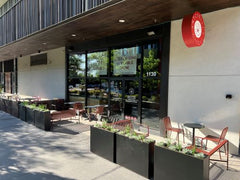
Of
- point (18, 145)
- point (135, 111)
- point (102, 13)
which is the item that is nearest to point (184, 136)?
point (135, 111)

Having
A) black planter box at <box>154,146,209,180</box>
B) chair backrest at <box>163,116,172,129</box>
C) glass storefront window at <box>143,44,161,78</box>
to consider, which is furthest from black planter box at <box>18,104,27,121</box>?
black planter box at <box>154,146,209,180</box>

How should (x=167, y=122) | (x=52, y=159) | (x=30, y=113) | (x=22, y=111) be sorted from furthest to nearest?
1. (x=22, y=111)
2. (x=30, y=113)
3. (x=167, y=122)
4. (x=52, y=159)

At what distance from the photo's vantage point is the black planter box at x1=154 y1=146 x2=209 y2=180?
2.81 metres

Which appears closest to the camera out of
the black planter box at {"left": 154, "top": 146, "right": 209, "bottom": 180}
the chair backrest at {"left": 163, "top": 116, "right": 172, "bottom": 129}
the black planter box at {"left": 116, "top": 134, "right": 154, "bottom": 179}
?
the black planter box at {"left": 154, "top": 146, "right": 209, "bottom": 180}

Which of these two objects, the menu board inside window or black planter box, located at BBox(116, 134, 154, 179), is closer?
→ black planter box, located at BBox(116, 134, 154, 179)

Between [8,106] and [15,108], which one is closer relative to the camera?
[15,108]

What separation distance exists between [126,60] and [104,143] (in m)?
4.48

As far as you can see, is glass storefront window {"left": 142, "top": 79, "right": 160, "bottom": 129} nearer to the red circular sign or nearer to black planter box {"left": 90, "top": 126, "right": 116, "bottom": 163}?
the red circular sign

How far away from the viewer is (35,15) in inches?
329

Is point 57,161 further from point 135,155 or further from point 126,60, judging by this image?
point 126,60

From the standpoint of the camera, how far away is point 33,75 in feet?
50.0

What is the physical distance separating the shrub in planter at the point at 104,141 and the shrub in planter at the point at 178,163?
1.21m

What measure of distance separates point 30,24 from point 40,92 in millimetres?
6877

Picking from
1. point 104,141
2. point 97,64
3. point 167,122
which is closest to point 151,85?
point 167,122
